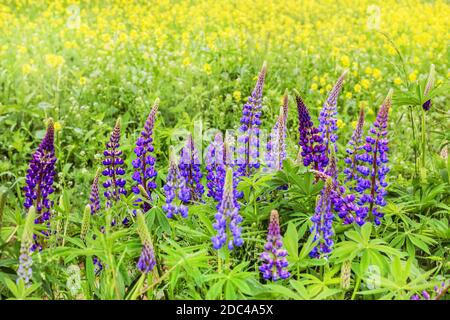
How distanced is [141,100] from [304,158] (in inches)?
104

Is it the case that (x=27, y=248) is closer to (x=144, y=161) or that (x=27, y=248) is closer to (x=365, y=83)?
(x=144, y=161)

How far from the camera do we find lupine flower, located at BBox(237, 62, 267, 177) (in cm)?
271

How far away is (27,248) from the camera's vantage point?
1865 millimetres

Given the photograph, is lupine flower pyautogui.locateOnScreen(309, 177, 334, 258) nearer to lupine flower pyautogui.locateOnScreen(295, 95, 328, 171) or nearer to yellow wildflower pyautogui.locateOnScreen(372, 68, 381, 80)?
lupine flower pyautogui.locateOnScreen(295, 95, 328, 171)

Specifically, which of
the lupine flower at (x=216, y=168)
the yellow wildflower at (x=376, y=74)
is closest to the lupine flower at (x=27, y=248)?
the lupine flower at (x=216, y=168)

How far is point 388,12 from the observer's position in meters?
10.1

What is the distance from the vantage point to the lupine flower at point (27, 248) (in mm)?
1827

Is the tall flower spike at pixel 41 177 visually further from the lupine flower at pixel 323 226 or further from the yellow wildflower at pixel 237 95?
the yellow wildflower at pixel 237 95

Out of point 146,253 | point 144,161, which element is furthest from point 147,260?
point 144,161

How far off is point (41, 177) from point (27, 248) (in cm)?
64

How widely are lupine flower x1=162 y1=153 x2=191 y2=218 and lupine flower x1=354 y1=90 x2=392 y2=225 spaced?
0.61 m

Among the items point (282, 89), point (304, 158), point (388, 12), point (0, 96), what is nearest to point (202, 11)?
point (388, 12)

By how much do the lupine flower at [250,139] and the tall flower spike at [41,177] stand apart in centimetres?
73

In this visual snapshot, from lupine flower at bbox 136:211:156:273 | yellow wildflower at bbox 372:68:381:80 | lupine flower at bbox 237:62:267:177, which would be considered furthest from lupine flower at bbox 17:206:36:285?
yellow wildflower at bbox 372:68:381:80
